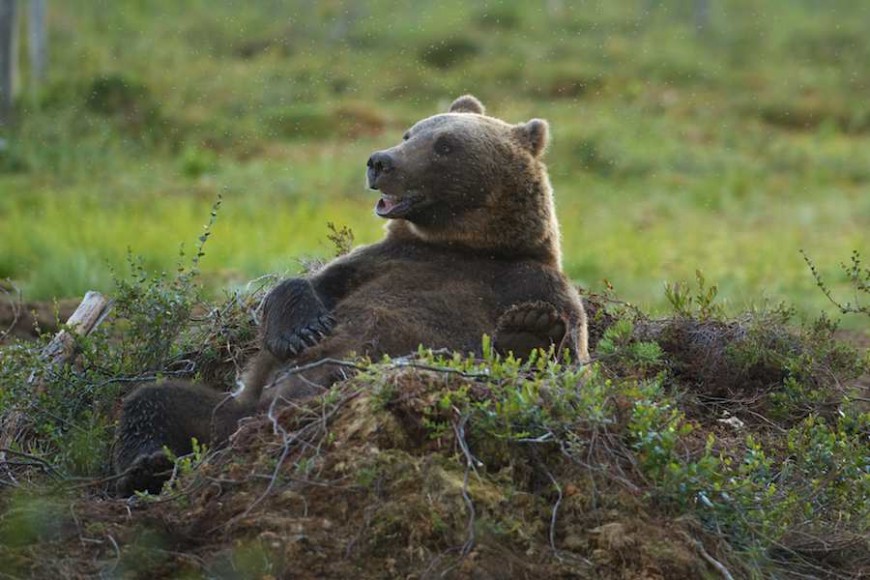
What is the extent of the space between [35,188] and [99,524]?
12.4 meters

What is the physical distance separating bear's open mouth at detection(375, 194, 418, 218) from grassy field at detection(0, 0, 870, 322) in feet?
13.3

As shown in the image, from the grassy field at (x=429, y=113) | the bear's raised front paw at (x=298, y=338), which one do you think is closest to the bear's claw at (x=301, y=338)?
the bear's raised front paw at (x=298, y=338)

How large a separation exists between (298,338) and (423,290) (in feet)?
1.91

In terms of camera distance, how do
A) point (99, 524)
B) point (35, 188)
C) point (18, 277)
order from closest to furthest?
point (99, 524) < point (18, 277) < point (35, 188)

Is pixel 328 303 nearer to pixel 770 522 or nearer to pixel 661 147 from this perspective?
pixel 770 522

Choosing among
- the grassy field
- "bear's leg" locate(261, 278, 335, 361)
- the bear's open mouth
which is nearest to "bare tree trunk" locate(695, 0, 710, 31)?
the grassy field

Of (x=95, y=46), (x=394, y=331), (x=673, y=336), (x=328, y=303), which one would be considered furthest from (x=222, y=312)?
(x=95, y=46)

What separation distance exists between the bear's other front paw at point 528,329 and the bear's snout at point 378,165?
3.17 ft

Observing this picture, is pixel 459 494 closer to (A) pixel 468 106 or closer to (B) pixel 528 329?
(B) pixel 528 329

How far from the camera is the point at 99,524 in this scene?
14.1ft

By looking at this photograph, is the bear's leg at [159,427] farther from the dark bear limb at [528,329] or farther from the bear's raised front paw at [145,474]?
the dark bear limb at [528,329]

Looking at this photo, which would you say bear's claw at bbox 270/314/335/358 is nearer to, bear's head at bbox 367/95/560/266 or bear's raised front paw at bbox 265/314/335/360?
bear's raised front paw at bbox 265/314/335/360

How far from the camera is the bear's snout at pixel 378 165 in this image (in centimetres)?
599

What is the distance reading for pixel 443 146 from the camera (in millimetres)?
6156
